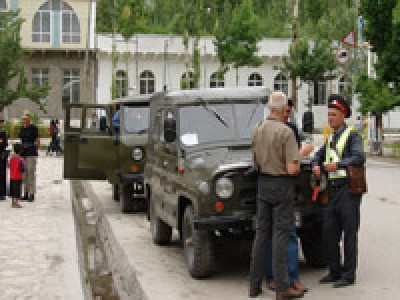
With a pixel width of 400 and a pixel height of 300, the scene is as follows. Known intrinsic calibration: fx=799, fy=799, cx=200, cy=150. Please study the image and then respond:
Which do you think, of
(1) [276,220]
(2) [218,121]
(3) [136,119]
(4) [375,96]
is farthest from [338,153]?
(4) [375,96]

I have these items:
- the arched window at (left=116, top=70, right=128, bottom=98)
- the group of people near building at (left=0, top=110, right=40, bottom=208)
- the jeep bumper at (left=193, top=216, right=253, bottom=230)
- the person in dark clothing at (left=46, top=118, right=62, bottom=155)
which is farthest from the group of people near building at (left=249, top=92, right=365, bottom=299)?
the arched window at (left=116, top=70, right=128, bottom=98)

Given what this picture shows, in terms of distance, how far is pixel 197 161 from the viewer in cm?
887

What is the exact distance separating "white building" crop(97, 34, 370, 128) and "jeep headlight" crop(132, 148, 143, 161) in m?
51.3

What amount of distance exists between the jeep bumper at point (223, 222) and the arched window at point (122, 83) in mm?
57143

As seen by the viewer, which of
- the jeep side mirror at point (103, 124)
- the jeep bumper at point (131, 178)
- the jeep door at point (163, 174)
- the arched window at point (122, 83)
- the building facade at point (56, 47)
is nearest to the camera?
the jeep door at point (163, 174)

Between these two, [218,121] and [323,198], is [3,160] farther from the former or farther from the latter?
[323,198]

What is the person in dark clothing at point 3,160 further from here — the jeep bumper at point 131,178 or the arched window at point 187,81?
the arched window at point 187,81

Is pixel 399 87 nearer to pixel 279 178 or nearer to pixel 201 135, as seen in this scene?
pixel 201 135

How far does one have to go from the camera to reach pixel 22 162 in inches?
629

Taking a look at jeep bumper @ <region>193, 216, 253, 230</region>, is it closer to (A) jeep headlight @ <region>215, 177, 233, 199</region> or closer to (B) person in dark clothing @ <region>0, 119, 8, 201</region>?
(A) jeep headlight @ <region>215, 177, 233, 199</region>

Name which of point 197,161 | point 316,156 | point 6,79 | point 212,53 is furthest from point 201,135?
point 212,53

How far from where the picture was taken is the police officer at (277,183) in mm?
7402

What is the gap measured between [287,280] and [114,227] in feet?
20.1

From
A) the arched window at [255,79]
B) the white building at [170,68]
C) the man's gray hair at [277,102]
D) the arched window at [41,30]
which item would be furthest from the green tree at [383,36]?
the arched window at [41,30]
